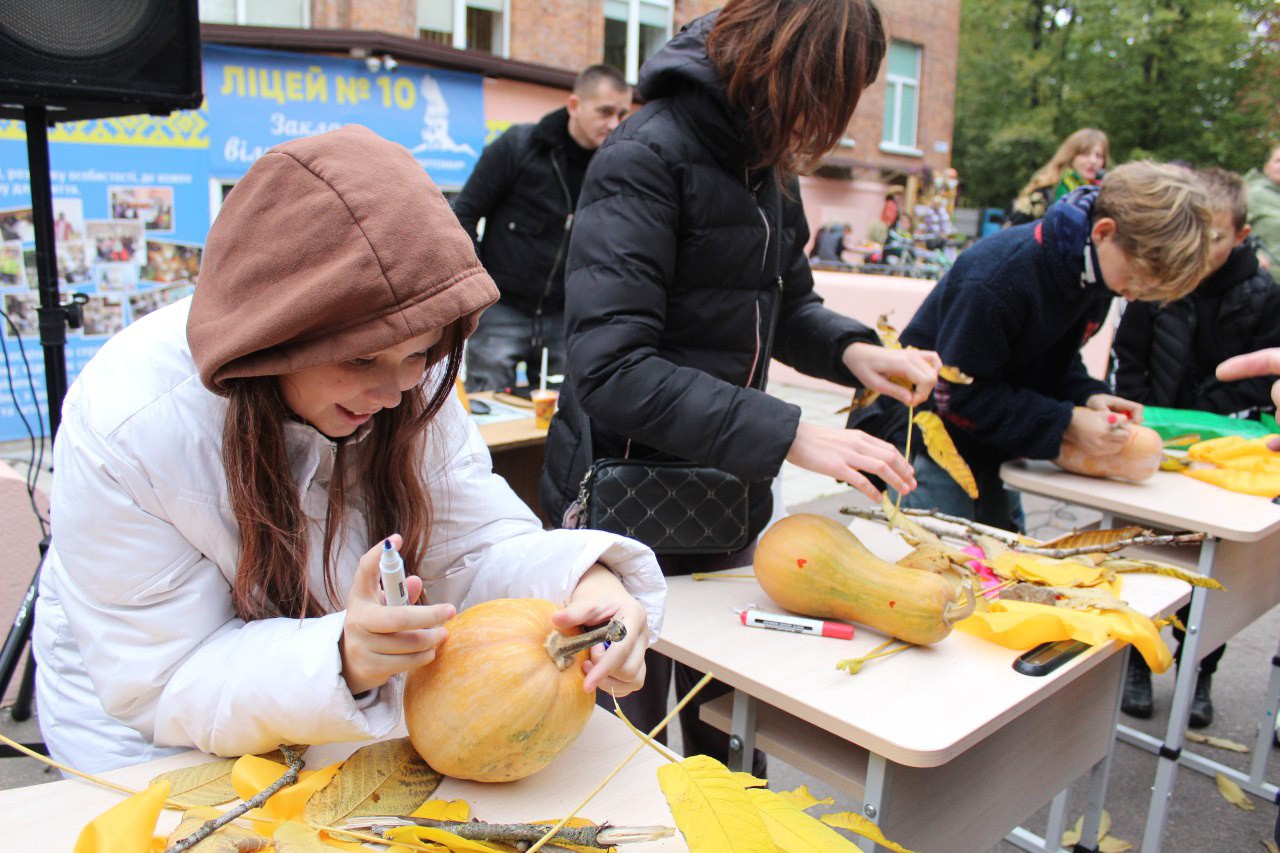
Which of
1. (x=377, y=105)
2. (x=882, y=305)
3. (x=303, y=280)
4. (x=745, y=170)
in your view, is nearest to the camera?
(x=303, y=280)

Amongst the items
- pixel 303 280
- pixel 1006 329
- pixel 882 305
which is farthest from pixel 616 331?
pixel 882 305

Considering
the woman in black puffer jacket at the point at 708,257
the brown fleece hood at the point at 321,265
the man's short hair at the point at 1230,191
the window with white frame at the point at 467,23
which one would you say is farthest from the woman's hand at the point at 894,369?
the window with white frame at the point at 467,23

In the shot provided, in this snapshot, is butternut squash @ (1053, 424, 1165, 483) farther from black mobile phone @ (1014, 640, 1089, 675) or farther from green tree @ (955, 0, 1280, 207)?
green tree @ (955, 0, 1280, 207)

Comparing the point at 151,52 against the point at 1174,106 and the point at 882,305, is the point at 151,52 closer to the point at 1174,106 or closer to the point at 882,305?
the point at 882,305

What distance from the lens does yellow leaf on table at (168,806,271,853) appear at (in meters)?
0.87

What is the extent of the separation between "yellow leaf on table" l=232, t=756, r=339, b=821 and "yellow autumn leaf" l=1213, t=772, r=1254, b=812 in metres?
2.91

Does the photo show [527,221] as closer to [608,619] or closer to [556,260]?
[556,260]

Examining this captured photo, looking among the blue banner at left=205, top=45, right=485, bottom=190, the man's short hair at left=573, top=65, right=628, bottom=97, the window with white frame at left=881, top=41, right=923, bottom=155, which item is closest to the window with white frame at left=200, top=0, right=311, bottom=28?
the blue banner at left=205, top=45, right=485, bottom=190

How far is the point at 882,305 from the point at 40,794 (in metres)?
8.93

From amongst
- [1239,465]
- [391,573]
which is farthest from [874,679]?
[1239,465]

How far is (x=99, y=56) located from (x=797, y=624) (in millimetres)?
2235

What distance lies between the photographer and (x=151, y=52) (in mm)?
2502

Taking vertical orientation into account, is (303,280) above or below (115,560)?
above

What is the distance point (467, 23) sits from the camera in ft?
35.2
